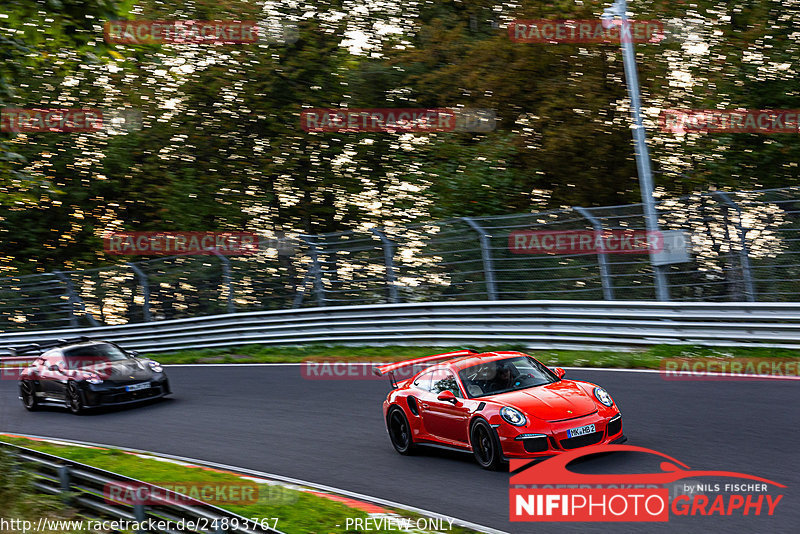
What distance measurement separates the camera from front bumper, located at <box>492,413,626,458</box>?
27.6ft

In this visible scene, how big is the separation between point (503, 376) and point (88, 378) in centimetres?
861

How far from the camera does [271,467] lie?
34.0 feet

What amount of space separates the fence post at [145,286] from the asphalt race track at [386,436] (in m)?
5.75

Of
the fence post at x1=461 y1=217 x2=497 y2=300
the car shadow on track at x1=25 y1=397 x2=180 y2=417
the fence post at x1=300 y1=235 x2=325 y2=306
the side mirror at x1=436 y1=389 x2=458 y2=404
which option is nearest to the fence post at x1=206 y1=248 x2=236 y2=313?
the fence post at x1=300 y1=235 x2=325 y2=306

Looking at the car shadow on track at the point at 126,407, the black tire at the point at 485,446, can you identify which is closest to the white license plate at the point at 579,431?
the black tire at the point at 485,446

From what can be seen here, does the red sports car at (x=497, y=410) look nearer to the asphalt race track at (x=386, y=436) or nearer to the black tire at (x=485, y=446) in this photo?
the black tire at (x=485, y=446)

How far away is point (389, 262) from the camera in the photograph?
18.1 m

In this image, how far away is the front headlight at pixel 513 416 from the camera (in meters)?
8.52

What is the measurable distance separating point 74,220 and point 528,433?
27672 mm

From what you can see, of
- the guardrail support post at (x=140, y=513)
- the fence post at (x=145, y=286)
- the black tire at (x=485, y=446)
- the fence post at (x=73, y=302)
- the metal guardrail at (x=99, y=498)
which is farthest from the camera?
the fence post at (x=73, y=302)

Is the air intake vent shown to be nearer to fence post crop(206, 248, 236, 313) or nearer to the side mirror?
the side mirror

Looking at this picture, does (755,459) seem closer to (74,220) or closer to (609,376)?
(609,376)

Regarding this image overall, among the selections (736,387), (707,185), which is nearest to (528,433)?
(736,387)

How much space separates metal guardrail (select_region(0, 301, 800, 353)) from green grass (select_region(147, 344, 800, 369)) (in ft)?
0.46
